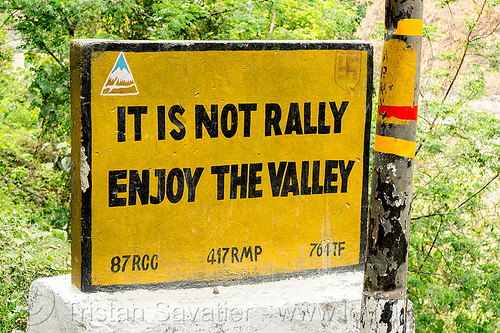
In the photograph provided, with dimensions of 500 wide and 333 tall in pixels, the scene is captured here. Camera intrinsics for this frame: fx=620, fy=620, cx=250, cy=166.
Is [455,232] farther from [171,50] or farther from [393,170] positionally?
[393,170]

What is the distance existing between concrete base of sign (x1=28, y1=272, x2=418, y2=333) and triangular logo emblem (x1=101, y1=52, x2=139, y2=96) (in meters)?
1.09

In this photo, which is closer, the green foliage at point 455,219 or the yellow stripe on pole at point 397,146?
the yellow stripe on pole at point 397,146

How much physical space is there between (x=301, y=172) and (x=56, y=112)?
3733 millimetres

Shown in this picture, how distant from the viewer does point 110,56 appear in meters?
3.25

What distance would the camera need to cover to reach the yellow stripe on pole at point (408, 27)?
2.41 metres

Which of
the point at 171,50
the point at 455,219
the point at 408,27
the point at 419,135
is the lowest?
the point at 455,219

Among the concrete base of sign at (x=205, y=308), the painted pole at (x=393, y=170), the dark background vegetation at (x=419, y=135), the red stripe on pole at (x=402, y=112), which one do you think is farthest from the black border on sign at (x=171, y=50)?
the dark background vegetation at (x=419, y=135)

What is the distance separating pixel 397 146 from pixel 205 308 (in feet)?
4.92

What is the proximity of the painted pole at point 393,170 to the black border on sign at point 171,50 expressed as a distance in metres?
1.16

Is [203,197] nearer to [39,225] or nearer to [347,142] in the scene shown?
[347,142]

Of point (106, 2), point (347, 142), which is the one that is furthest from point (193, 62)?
point (106, 2)

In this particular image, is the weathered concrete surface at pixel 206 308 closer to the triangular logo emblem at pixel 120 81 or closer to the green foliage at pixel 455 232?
the triangular logo emblem at pixel 120 81

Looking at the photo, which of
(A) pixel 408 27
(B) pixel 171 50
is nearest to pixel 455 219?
(B) pixel 171 50

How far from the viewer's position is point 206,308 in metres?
3.39
